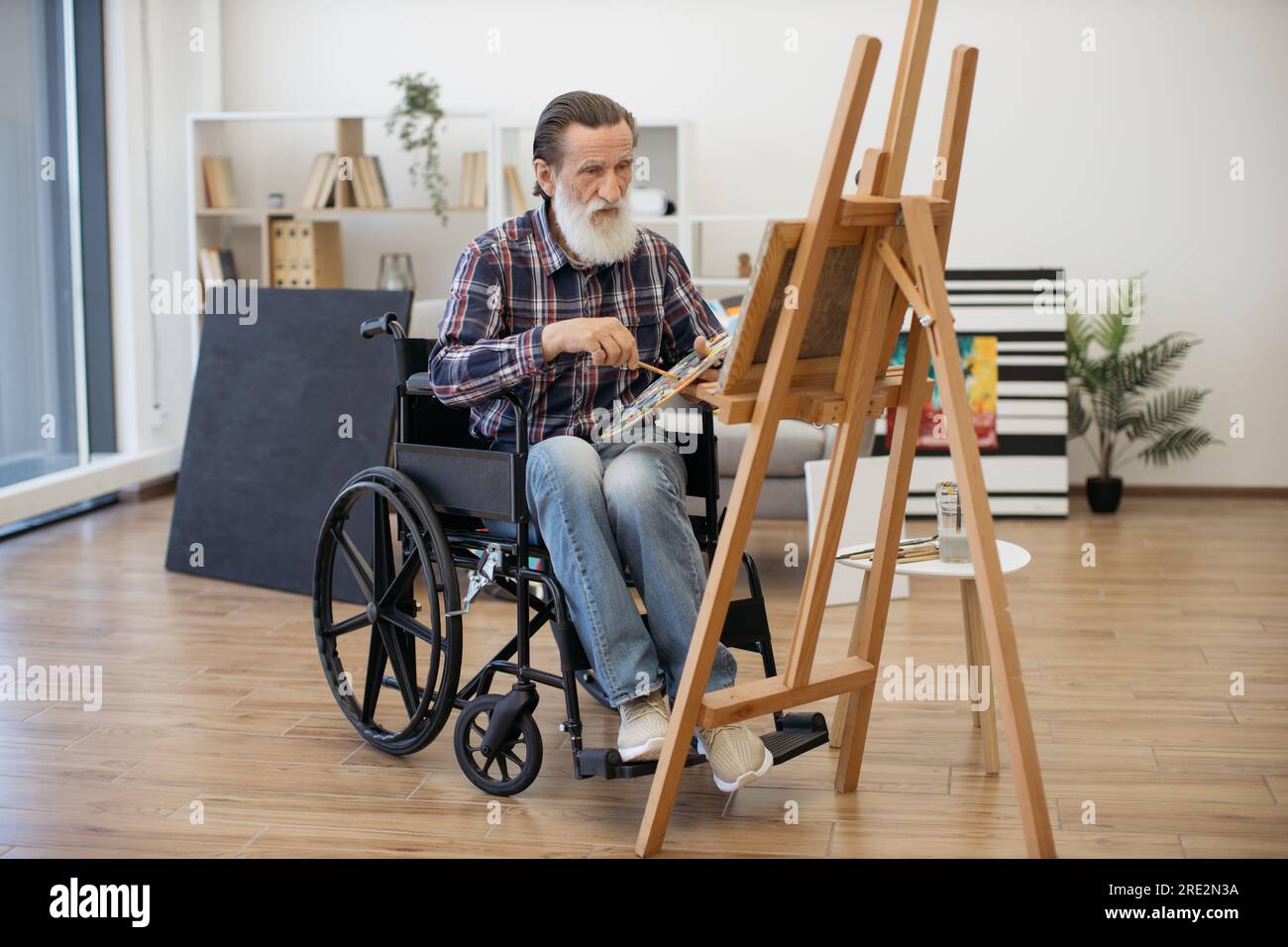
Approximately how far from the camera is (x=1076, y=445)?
18.1 feet

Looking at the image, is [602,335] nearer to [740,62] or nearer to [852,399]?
[852,399]

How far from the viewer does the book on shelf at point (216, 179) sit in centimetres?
550

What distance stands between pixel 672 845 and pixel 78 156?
402 cm

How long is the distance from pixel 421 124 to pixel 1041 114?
2.43 m

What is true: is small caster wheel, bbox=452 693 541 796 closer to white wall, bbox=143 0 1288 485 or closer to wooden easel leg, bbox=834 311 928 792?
wooden easel leg, bbox=834 311 928 792

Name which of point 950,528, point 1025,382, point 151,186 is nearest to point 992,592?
point 950,528

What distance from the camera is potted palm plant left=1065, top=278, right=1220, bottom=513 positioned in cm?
520

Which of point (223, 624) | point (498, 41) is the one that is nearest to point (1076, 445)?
point (498, 41)

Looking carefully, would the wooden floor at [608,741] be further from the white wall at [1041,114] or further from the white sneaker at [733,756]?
the white wall at [1041,114]

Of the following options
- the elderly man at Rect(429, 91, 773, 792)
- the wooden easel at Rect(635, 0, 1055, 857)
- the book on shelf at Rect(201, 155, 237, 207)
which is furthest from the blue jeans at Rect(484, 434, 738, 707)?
the book on shelf at Rect(201, 155, 237, 207)

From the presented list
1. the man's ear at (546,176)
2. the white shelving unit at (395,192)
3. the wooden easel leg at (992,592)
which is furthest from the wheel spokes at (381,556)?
the white shelving unit at (395,192)

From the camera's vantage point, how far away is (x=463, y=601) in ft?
8.30

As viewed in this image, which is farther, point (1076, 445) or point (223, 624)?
point (1076, 445)

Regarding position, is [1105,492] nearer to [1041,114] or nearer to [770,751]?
[1041,114]
